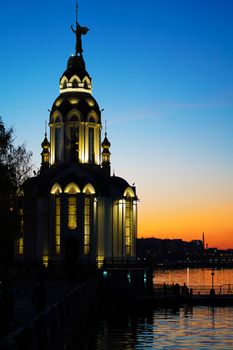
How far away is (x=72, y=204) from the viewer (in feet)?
246

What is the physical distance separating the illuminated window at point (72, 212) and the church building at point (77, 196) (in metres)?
0.10

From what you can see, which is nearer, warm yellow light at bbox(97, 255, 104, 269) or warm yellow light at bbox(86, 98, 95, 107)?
warm yellow light at bbox(97, 255, 104, 269)

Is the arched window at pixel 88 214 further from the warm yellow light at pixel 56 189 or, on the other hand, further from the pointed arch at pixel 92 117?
the pointed arch at pixel 92 117

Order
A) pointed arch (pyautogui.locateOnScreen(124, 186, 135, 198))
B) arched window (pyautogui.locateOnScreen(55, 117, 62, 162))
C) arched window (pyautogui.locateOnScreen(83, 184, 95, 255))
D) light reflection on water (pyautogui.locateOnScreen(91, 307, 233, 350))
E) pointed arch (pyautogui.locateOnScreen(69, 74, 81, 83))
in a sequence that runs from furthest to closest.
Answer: pointed arch (pyautogui.locateOnScreen(69, 74, 81, 83))
arched window (pyautogui.locateOnScreen(55, 117, 62, 162))
pointed arch (pyautogui.locateOnScreen(124, 186, 135, 198))
arched window (pyautogui.locateOnScreen(83, 184, 95, 255))
light reflection on water (pyautogui.locateOnScreen(91, 307, 233, 350))

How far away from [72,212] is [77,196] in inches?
72.8

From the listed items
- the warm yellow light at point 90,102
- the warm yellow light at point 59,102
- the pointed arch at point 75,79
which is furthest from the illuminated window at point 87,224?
the pointed arch at point 75,79

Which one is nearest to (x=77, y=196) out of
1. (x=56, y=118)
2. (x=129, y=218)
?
(x=129, y=218)

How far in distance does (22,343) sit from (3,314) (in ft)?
35.3

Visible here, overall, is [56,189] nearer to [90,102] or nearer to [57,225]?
[57,225]

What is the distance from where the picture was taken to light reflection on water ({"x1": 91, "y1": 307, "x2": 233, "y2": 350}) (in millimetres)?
45884

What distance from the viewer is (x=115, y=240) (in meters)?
78.8

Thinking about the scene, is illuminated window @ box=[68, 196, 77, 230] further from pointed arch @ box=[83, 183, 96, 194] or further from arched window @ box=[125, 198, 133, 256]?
arched window @ box=[125, 198, 133, 256]

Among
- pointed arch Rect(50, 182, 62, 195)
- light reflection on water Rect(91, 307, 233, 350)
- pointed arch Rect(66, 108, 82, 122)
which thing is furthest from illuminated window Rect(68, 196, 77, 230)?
light reflection on water Rect(91, 307, 233, 350)

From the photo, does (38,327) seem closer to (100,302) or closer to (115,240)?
(100,302)
